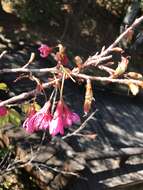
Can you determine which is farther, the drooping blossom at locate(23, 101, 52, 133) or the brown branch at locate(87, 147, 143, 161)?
the brown branch at locate(87, 147, 143, 161)

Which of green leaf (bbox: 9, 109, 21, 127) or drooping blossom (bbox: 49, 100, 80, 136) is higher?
drooping blossom (bbox: 49, 100, 80, 136)

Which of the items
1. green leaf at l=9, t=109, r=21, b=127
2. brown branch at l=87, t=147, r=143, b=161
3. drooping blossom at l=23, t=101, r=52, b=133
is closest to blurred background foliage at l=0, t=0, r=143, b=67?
brown branch at l=87, t=147, r=143, b=161

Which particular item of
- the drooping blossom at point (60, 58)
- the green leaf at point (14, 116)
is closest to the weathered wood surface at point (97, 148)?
the green leaf at point (14, 116)

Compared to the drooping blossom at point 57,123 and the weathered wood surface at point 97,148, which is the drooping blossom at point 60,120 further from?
the weathered wood surface at point 97,148

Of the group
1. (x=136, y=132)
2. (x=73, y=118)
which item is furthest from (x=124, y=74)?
(x=136, y=132)

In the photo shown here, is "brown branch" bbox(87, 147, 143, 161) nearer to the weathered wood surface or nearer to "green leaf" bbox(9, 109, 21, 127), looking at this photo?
the weathered wood surface

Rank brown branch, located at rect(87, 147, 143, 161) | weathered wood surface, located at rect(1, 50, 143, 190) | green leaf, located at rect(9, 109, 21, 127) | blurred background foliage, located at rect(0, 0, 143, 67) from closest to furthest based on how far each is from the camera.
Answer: green leaf, located at rect(9, 109, 21, 127)
weathered wood surface, located at rect(1, 50, 143, 190)
brown branch, located at rect(87, 147, 143, 161)
blurred background foliage, located at rect(0, 0, 143, 67)

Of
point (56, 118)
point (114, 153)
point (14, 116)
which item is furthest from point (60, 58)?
point (114, 153)
